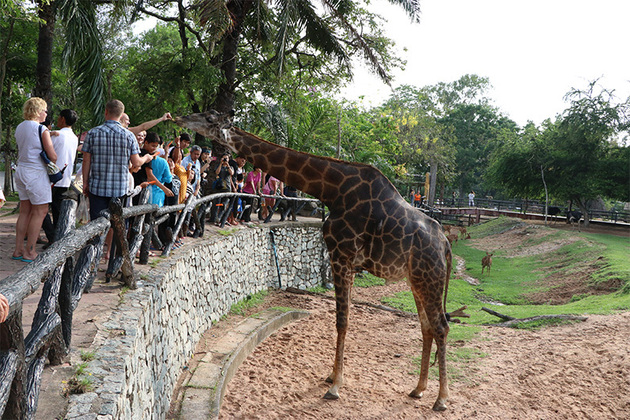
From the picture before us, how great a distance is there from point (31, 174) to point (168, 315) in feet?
6.81

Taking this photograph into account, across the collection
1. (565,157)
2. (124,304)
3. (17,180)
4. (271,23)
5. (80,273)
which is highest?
(271,23)

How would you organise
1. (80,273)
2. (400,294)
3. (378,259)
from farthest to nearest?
(400,294)
(378,259)
(80,273)

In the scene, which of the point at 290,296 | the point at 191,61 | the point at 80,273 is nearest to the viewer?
the point at 80,273

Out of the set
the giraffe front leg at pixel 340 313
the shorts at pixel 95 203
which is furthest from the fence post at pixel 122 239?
the giraffe front leg at pixel 340 313

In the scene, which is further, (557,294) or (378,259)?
(557,294)

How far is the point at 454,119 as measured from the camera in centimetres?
5134

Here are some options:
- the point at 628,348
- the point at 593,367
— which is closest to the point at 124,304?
the point at 593,367

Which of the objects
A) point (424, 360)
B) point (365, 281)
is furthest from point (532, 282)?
point (424, 360)

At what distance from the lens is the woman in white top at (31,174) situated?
5285mm

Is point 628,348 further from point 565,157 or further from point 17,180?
point 565,157

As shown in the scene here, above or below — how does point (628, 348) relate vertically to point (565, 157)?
below

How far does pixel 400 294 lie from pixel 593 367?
6.68m

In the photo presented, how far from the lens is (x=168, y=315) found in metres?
5.66

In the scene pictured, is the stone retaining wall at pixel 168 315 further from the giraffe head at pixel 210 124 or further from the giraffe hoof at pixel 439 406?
the giraffe hoof at pixel 439 406
